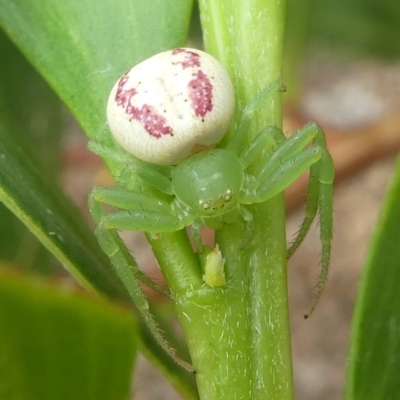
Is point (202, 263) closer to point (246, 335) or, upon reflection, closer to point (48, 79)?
point (246, 335)

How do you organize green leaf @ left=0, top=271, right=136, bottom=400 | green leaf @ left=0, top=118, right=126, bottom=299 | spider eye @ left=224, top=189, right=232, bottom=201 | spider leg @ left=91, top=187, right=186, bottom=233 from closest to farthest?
green leaf @ left=0, top=271, right=136, bottom=400
green leaf @ left=0, top=118, right=126, bottom=299
spider leg @ left=91, top=187, right=186, bottom=233
spider eye @ left=224, top=189, right=232, bottom=201

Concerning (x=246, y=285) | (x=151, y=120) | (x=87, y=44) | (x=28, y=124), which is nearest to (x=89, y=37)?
(x=87, y=44)

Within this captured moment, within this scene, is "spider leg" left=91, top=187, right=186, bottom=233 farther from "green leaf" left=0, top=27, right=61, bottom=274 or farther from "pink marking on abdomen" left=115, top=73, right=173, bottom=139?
"green leaf" left=0, top=27, right=61, bottom=274

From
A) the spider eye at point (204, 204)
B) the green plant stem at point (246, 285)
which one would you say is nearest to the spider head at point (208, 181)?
the spider eye at point (204, 204)

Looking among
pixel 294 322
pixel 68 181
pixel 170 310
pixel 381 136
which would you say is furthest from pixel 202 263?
pixel 68 181

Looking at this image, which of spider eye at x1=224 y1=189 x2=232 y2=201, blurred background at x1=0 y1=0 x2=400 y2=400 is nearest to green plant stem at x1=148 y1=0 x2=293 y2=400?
spider eye at x1=224 y1=189 x2=232 y2=201

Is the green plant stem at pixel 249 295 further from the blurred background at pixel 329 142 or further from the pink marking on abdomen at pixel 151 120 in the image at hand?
the blurred background at pixel 329 142
